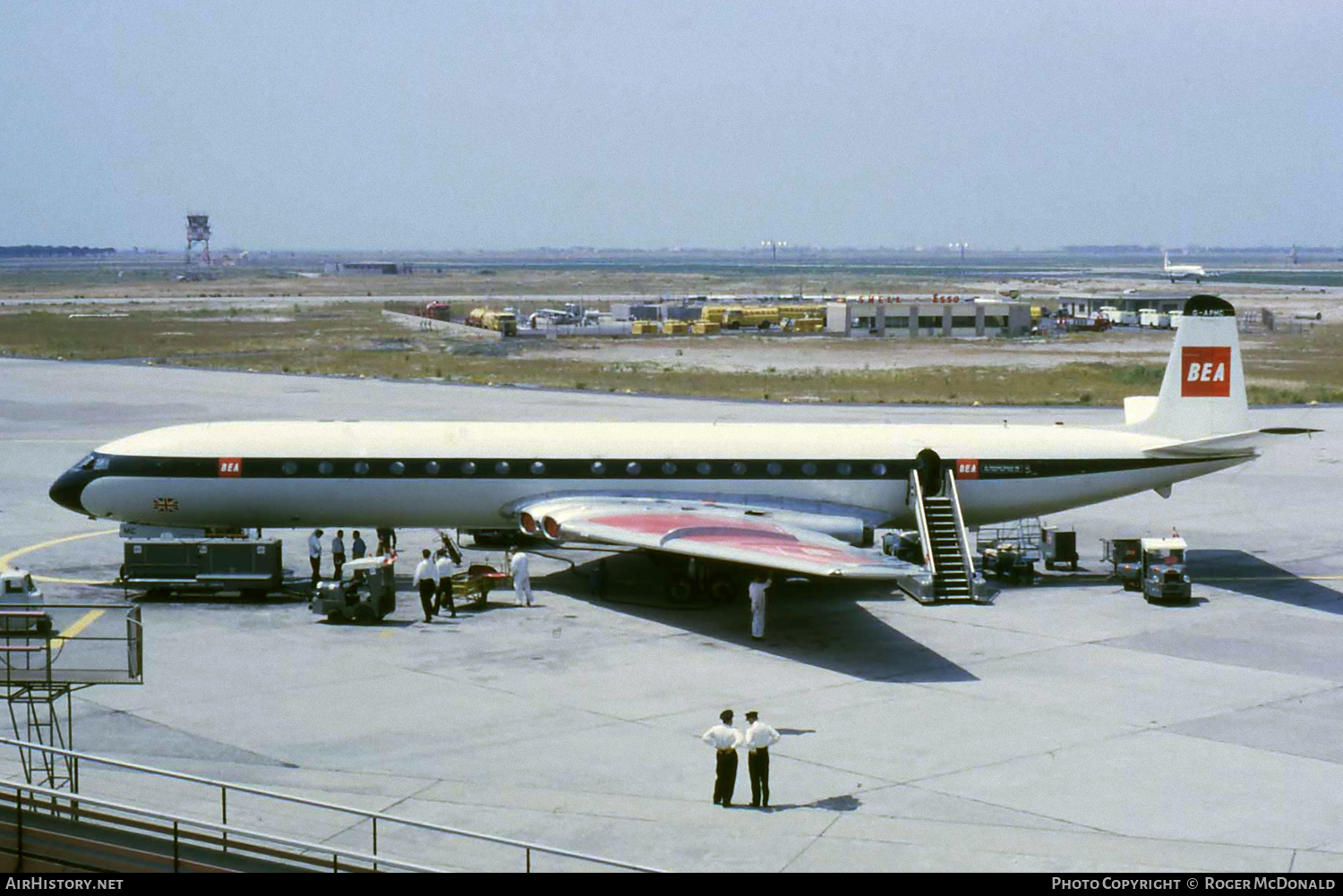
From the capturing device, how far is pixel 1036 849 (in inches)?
791

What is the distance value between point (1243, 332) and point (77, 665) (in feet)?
409

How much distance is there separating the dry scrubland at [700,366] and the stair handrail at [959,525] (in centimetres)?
3643

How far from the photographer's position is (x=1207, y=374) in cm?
3991

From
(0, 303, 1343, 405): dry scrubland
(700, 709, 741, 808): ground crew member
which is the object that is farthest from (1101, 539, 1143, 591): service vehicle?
(0, 303, 1343, 405): dry scrubland

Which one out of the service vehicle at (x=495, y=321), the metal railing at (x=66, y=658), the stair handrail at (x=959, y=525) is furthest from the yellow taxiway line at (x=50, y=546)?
the service vehicle at (x=495, y=321)

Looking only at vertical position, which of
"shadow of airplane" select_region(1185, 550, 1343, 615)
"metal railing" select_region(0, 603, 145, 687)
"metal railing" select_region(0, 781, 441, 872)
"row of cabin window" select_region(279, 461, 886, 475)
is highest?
"row of cabin window" select_region(279, 461, 886, 475)

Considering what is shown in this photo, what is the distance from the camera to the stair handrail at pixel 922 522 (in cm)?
3569

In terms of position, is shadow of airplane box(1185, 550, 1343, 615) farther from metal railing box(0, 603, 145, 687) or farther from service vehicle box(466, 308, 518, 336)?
service vehicle box(466, 308, 518, 336)

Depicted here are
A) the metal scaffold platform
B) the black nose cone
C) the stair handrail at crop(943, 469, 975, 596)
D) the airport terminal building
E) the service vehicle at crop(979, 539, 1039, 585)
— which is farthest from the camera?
the airport terminal building

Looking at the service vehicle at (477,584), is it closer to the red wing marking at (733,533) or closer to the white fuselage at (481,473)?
the white fuselage at (481,473)

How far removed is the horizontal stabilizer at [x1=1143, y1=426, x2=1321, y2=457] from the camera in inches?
1521

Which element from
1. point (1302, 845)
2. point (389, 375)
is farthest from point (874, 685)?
point (389, 375)

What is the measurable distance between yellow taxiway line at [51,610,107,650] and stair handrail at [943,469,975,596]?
19.2 metres

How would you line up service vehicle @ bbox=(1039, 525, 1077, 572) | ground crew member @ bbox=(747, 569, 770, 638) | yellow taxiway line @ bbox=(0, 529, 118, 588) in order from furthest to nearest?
service vehicle @ bbox=(1039, 525, 1077, 572) < yellow taxiway line @ bbox=(0, 529, 118, 588) < ground crew member @ bbox=(747, 569, 770, 638)
